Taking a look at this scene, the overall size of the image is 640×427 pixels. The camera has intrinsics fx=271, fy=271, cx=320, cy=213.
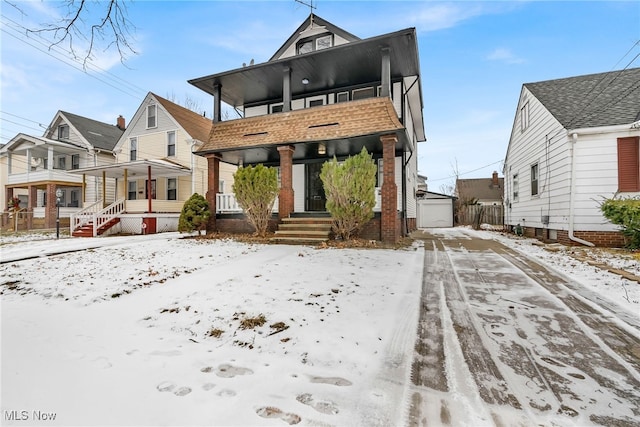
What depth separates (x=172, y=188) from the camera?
16.5 m

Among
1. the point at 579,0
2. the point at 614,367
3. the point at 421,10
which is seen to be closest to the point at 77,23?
the point at 614,367

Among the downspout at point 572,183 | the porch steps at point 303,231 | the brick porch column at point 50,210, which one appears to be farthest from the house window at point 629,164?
the brick porch column at point 50,210

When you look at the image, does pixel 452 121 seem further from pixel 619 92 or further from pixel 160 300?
pixel 160 300

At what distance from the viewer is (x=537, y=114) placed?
34.0 feet

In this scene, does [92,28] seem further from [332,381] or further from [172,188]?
[172,188]

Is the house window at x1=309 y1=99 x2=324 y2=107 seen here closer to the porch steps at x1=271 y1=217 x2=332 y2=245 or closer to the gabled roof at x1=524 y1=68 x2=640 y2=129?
the porch steps at x1=271 y1=217 x2=332 y2=245

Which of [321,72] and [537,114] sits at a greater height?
[321,72]

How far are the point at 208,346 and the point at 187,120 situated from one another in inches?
721

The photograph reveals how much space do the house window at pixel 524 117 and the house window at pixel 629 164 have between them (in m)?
4.23

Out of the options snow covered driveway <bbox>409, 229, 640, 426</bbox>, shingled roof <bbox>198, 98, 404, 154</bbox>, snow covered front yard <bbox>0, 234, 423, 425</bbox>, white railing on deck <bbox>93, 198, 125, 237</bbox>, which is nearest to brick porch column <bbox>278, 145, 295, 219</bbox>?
shingled roof <bbox>198, 98, 404, 154</bbox>

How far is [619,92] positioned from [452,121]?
20.1m

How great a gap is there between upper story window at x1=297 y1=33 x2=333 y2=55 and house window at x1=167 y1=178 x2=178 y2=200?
409 inches

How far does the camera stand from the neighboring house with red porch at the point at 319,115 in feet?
28.0

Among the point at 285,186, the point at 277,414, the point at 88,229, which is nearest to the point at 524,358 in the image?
the point at 277,414
